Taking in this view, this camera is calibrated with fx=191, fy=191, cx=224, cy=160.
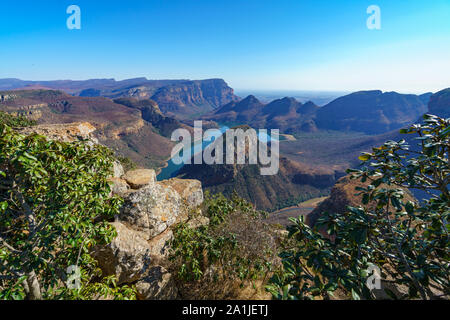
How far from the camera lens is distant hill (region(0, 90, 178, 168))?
431 feet

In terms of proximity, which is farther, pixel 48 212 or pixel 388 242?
pixel 388 242

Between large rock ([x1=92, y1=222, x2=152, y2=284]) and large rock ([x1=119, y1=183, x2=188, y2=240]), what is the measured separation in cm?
109

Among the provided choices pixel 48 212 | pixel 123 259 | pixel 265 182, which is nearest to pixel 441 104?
pixel 265 182

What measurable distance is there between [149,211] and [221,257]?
333 centimetres

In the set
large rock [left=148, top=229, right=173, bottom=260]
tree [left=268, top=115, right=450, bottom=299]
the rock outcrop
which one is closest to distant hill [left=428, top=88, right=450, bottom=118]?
tree [left=268, top=115, right=450, bottom=299]

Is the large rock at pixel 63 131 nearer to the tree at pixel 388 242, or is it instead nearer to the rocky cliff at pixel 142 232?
the rocky cliff at pixel 142 232

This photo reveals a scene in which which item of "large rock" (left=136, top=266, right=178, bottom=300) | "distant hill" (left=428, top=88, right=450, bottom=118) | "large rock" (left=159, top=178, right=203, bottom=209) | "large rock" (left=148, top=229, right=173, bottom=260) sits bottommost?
"large rock" (left=136, top=266, right=178, bottom=300)

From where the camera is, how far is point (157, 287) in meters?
5.63

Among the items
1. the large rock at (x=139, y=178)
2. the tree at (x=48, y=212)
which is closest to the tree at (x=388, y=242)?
the tree at (x=48, y=212)

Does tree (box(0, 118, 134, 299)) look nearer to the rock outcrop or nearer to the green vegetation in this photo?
the rock outcrop

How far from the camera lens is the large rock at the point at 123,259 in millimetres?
5664

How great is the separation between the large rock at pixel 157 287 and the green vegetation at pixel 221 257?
1.03 feet

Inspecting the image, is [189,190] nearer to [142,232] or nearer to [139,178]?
[139,178]
